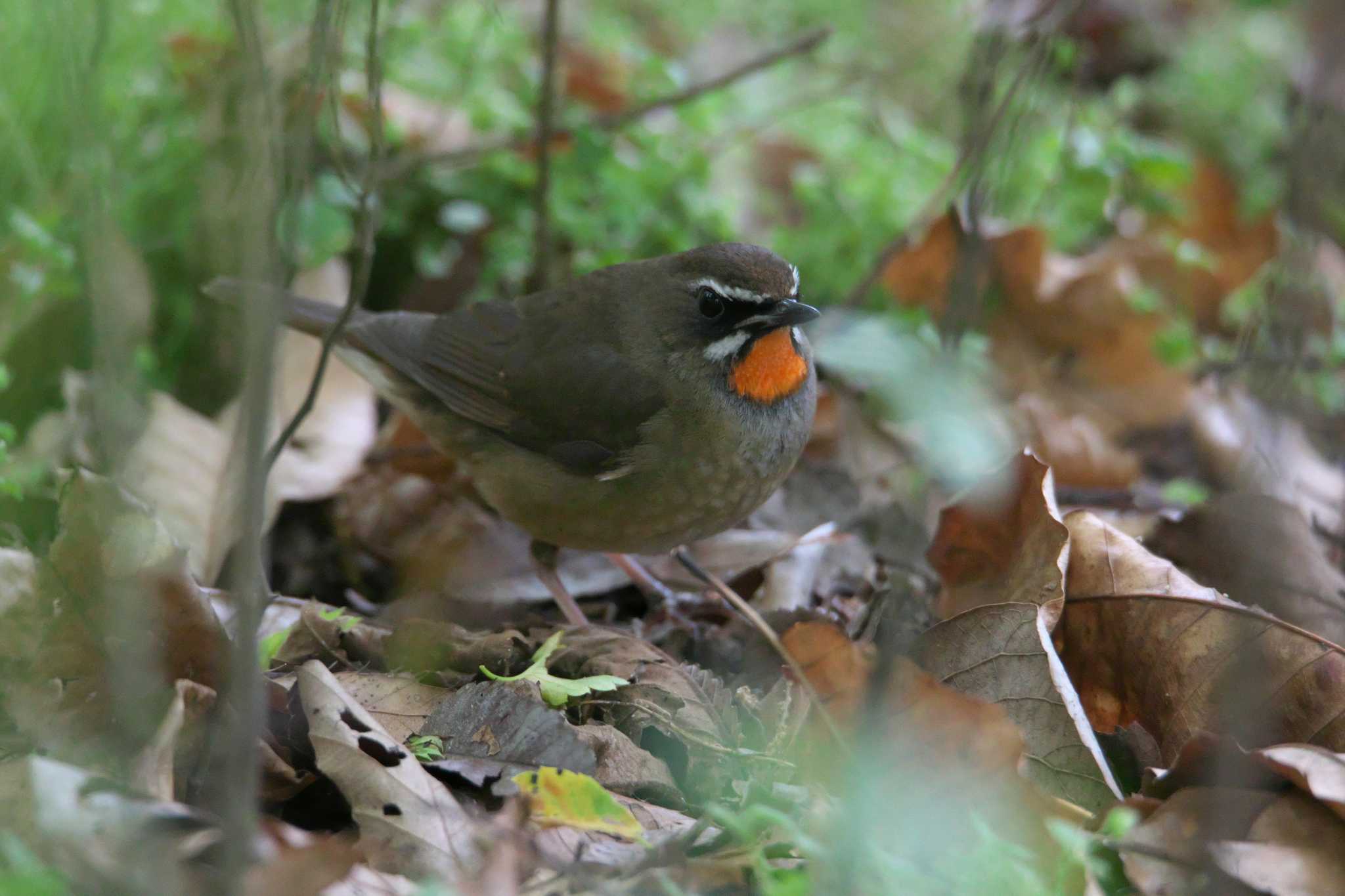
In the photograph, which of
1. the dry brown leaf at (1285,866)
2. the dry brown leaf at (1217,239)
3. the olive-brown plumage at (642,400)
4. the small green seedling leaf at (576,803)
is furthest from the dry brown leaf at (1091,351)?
the small green seedling leaf at (576,803)

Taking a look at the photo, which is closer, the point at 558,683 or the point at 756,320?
the point at 558,683

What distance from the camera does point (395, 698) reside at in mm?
3564

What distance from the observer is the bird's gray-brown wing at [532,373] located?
4691 mm

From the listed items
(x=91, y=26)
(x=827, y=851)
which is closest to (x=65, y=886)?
(x=827, y=851)

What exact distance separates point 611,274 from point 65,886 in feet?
10.6

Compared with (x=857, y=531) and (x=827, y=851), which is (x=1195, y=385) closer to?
(x=857, y=531)

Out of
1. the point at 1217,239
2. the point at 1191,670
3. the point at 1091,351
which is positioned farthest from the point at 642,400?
the point at 1217,239

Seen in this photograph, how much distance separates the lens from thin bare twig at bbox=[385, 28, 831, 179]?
585 centimetres

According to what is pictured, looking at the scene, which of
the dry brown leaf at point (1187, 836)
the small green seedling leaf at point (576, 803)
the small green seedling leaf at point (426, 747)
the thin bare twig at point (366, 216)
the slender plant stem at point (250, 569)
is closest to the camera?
the slender plant stem at point (250, 569)

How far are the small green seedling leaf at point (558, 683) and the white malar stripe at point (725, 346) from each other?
4.60ft

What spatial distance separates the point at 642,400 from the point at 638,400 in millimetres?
13

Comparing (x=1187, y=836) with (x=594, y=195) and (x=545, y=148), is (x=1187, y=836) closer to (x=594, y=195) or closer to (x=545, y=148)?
(x=545, y=148)

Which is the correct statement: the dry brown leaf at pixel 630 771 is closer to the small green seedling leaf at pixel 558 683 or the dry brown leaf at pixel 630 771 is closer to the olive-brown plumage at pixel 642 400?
the small green seedling leaf at pixel 558 683

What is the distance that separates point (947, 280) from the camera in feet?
20.3
